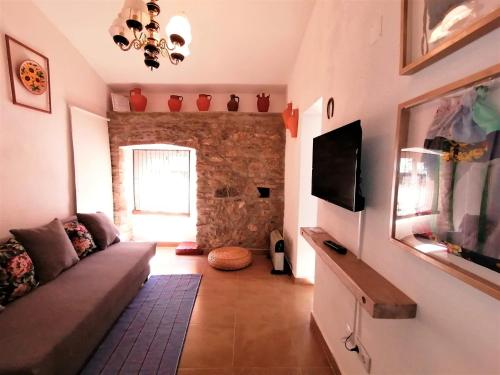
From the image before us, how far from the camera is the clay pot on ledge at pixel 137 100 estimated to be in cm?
384

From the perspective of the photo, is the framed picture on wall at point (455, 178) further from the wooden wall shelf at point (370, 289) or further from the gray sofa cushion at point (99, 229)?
the gray sofa cushion at point (99, 229)

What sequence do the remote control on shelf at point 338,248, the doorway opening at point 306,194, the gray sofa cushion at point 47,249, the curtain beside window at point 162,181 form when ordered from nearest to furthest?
the remote control on shelf at point 338,248
the gray sofa cushion at point 47,249
the doorway opening at point 306,194
the curtain beside window at point 162,181

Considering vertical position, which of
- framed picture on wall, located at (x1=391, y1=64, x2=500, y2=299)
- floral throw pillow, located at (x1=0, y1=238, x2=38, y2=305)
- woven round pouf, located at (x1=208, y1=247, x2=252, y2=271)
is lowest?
woven round pouf, located at (x1=208, y1=247, x2=252, y2=271)

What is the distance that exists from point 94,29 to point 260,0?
210 cm

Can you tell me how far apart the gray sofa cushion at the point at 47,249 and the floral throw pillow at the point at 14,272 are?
56 mm

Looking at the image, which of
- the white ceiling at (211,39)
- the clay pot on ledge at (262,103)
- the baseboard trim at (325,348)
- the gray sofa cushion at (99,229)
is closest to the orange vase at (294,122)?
the white ceiling at (211,39)

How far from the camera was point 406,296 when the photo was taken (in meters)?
0.96

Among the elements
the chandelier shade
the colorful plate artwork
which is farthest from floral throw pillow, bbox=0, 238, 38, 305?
the chandelier shade

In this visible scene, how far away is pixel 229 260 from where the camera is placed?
10.9 ft

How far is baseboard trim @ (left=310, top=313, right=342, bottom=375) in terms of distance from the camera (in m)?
1.65

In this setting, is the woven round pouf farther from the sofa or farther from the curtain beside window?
the curtain beside window

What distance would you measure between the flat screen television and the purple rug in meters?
1.73

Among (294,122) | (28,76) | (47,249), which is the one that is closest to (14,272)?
(47,249)

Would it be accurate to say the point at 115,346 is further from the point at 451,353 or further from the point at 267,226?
the point at 267,226
